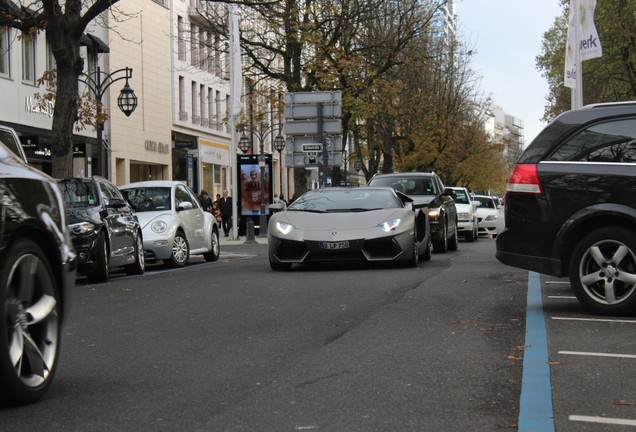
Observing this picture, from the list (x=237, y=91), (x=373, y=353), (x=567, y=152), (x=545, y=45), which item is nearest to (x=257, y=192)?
(x=237, y=91)

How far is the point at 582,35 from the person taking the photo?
78.2ft

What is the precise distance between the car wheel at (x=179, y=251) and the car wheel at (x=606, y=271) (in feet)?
37.2

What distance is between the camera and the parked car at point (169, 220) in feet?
62.2

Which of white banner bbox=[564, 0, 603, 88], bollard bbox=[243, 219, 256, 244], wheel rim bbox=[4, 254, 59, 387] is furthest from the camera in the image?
bollard bbox=[243, 219, 256, 244]

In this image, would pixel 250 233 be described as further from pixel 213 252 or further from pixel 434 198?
pixel 434 198

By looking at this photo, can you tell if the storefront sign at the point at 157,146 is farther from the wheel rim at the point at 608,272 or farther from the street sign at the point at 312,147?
the wheel rim at the point at 608,272

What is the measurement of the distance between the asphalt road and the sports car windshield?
3852 millimetres

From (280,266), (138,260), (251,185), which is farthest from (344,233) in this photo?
(251,185)

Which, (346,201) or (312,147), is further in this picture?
(312,147)

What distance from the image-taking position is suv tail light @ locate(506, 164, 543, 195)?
9.30m

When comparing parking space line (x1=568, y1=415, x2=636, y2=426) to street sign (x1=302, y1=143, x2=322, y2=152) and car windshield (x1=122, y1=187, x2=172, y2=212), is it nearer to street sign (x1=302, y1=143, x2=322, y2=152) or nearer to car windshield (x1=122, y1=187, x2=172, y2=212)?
car windshield (x1=122, y1=187, x2=172, y2=212)

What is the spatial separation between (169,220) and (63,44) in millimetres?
3737

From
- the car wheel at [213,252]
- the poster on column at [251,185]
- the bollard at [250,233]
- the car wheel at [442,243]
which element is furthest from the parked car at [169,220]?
the poster on column at [251,185]

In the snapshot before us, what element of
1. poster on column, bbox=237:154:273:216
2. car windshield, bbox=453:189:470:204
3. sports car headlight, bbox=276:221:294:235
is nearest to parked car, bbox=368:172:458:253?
sports car headlight, bbox=276:221:294:235
